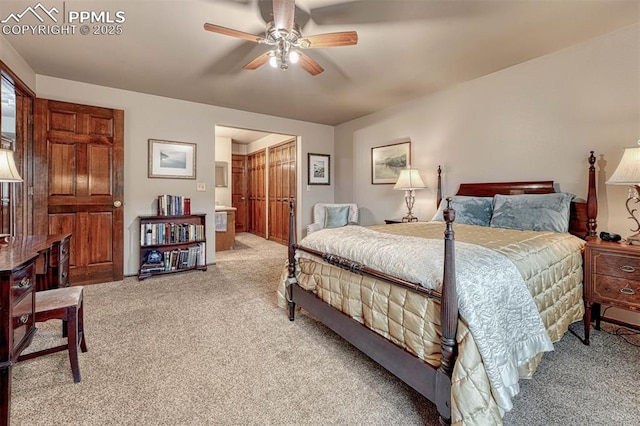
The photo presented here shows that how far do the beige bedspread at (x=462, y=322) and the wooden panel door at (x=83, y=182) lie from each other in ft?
9.04

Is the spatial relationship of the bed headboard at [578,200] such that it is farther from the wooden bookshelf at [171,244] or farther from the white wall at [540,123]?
the wooden bookshelf at [171,244]

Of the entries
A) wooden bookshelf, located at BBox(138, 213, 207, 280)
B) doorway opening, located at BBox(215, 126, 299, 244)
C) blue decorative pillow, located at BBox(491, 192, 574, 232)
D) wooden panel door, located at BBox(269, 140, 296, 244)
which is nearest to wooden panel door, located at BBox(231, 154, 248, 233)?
doorway opening, located at BBox(215, 126, 299, 244)

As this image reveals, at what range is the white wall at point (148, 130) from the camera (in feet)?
12.1

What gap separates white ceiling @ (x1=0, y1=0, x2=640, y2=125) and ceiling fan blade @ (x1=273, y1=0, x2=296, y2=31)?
1.32 feet

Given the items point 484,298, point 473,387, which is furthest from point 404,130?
point 473,387

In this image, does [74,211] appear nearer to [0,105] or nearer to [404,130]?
[0,105]

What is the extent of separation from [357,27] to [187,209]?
10.6 ft

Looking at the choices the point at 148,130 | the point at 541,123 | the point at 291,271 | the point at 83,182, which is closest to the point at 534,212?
the point at 541,123

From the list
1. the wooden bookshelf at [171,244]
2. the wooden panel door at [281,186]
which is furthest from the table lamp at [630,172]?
the wooden panel door at [281,186]

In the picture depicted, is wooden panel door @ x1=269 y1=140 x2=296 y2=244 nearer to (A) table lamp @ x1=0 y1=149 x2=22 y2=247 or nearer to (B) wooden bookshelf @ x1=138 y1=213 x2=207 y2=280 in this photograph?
(B) wooden bookshelf @ x1=138 y1=213 x2=207 y2=280

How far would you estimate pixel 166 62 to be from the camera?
3043 mm

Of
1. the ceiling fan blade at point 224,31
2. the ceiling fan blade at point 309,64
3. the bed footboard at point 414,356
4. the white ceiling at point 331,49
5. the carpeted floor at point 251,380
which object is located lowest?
the carpeted floor at point 251,380

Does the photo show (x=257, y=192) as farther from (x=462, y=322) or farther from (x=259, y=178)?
(x=462, y=322)

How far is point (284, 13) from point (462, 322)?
6.56ft
